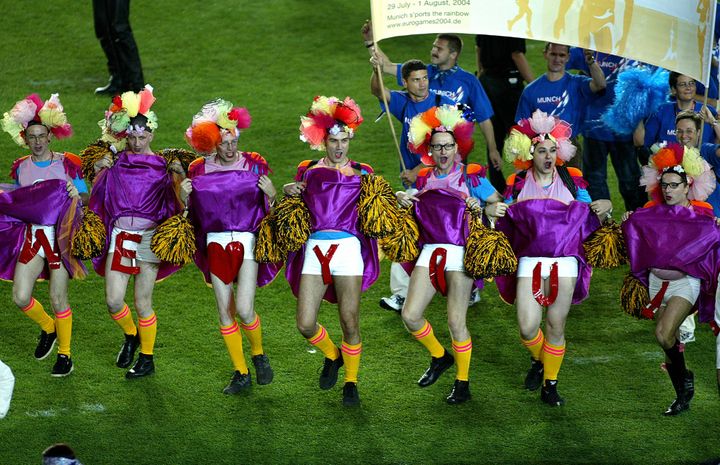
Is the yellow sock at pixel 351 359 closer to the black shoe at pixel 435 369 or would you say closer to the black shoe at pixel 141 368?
the black shoe at pixel 435 369

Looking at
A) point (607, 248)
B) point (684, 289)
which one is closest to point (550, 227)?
point (607, 248)

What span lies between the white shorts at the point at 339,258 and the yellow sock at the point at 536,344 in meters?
1.15

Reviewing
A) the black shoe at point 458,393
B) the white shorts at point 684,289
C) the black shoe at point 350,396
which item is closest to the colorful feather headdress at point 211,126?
the black shoe at point 350,396

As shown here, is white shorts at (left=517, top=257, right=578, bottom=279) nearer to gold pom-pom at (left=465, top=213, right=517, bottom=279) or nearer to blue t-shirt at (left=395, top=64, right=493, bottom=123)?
gold pom-pom at (left=465, top=213, right=517, bottom=279)

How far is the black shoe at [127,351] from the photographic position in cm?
777

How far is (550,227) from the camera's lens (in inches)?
272

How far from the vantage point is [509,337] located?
8.27 metres

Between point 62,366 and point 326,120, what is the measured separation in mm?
2377

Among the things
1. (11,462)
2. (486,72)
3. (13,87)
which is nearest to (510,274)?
(11,462)

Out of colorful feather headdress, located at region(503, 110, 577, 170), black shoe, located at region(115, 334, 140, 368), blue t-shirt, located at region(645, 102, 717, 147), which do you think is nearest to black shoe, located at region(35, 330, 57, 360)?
black shoe, located at region(115, 334, 140, 368)

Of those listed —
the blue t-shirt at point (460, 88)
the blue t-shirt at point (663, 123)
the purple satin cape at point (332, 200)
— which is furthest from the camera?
the blue t-shirt at point (460, 88)

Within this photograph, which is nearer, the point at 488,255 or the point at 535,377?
the point at 488,255

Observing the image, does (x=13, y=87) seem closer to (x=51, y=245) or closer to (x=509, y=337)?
(x=51, y=245)

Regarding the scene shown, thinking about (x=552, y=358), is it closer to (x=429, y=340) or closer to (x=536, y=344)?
(x=536, y=344)
